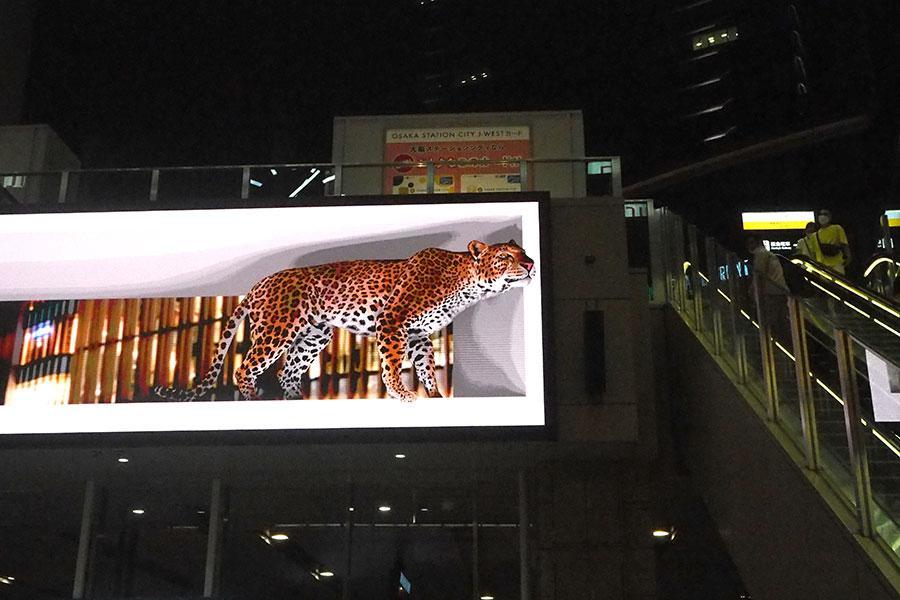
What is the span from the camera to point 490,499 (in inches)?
406

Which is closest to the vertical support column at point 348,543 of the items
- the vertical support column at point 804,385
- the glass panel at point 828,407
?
the vertical support column at point 804,385

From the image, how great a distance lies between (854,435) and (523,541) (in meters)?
5.16

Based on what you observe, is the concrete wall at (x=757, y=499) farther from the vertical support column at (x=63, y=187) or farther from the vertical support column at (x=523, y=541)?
the vertical support column at (x=63, y=187)

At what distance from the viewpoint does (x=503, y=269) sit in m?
9.37

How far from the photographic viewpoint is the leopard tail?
930cm

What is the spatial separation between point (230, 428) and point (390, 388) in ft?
5.20

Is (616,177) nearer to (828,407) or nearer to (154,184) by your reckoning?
(828,407)

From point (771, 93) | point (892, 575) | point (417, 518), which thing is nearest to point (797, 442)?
point (892, 575)

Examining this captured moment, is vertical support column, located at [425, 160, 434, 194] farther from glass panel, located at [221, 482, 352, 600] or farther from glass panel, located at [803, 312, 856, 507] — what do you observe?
glass panel, located at [803, 312, 856, 507]

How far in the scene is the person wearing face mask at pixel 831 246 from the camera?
35.0ft

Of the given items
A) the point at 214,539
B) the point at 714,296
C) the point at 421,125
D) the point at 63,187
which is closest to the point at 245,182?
the point at 63,187

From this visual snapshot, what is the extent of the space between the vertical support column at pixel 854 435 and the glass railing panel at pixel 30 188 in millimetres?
8683

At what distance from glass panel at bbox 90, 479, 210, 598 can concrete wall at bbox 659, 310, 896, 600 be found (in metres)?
5.43

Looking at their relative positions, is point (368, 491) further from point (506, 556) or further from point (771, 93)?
point (771, 93)
